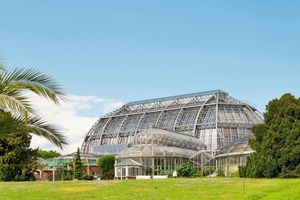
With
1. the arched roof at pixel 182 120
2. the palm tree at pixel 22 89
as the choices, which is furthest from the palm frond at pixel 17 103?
the arched roof at pixel 182 120

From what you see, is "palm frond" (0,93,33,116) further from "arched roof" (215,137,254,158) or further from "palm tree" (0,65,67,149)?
"arched roof" (215,137,254,158)

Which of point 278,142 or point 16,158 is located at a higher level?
point 278,142

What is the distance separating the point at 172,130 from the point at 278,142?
150ft

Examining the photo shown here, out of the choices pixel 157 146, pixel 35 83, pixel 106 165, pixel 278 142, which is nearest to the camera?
pixel 35 83

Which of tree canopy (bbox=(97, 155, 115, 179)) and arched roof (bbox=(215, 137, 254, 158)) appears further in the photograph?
tree canopy (bbox=(97, 155, 115, 179))

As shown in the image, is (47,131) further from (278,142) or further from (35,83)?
(278,142)

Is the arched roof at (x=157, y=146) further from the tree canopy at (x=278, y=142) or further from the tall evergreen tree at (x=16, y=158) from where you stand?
the tall evergreen tree at (x=16, y=158)

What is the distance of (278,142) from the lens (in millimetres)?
38000

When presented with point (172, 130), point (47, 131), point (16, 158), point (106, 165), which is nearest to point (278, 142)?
point (16, 158)

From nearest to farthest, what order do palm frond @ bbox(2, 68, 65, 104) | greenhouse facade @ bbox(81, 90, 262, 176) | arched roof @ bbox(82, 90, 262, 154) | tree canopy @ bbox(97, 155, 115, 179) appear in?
palm frond @ bbox(2, 68, 65, 104) < greenhouse facade @ bbox(81, 90, 262, 176) < tree canopy @ bbox(97, 155, 115, 179) < arched roof @ bbox(82, 90, 262, 154)

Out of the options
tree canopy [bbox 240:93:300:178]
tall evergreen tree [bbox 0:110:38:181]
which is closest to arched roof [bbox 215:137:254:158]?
tree canopy [bbox 240:93:300:178]

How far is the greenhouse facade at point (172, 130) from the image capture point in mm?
64188

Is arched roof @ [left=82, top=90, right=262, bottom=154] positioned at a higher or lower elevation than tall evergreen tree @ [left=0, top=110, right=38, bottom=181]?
higher

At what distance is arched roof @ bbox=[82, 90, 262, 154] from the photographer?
81.4m
